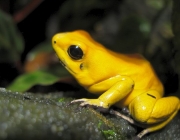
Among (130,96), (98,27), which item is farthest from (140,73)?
(98,27)

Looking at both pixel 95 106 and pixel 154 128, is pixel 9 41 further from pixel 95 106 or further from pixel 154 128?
pixel 154 128

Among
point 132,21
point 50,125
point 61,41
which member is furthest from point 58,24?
point 50,125

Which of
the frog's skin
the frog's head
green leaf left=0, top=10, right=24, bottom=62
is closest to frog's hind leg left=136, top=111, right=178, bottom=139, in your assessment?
the frog's skin

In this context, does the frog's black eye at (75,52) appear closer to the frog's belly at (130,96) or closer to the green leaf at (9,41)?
the frog's belly at (130,96)

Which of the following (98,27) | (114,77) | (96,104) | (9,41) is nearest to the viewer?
(96,104)

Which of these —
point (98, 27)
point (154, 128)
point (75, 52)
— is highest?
point (75, 52)

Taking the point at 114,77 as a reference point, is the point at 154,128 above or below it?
below

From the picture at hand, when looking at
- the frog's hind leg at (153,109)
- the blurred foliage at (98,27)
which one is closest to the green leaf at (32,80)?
the blurred foliage at (98,27)

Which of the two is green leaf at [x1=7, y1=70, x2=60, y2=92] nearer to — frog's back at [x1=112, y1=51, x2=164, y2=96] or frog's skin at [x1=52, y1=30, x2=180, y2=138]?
frog's skin at [x1=52, y1=30, x2=180, y2=138]
